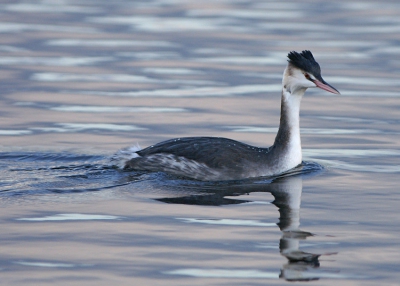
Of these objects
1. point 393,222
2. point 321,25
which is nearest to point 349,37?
point 321,25

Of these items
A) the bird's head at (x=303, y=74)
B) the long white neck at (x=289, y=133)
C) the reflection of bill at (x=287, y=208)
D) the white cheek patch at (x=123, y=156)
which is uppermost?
the bird's head at (x=303, y=74)

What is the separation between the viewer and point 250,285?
7.75 m

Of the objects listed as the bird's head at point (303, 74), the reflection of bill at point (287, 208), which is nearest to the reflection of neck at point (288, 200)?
the reflection of bill at point (287, 208)

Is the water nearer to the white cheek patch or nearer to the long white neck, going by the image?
the white cheek patch

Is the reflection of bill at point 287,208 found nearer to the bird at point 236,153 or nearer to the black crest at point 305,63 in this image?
the bird at point 236,153

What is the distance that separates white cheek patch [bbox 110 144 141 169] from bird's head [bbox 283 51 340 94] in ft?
6.83

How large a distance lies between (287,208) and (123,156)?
281 cm

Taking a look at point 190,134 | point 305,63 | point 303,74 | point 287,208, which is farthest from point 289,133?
point 287,208

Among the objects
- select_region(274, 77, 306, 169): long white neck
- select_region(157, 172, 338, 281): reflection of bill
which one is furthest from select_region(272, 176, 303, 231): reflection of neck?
select_region(274, 77, 306, 169): long white neck

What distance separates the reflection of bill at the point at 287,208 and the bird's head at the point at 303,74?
117 cm

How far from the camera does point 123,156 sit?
12.3 metres

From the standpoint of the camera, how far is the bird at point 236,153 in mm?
11906

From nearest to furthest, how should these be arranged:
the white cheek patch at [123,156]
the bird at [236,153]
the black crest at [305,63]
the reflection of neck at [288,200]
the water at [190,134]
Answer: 1. the water at [190,134]
2. the reflection of neck at [288,200]
3. the bird at [236,153]
4. the black crest at [305,63]
5. the white cheek patch at [123,156]

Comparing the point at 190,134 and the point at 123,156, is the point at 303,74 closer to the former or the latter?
the point at 190,134
